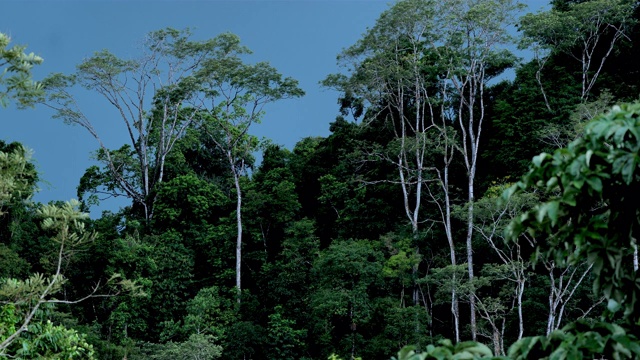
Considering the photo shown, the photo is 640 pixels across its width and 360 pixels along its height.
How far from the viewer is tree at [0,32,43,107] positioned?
583 centimetres

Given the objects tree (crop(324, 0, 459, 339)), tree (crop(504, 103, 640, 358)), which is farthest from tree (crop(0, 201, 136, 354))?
tree (crop(324, 0, 459, 339))

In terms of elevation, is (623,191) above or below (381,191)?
below

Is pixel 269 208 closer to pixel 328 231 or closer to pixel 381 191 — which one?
pixel 328 231

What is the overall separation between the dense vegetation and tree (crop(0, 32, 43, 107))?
254 inches

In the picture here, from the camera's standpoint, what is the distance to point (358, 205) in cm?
1828

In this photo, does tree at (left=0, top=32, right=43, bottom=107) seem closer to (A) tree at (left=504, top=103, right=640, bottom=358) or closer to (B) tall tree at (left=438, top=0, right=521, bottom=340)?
(A) tree at (left=504, top=103, right=640, bottom=358)

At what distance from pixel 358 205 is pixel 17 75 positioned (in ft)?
42.5

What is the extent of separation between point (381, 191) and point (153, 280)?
21.9ft

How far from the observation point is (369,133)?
1981cm

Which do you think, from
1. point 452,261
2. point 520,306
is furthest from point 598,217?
point 452,261

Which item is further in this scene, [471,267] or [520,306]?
[471,267]

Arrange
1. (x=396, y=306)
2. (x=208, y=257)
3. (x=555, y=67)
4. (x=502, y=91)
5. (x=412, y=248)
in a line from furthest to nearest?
(x=208, y=257)
(x=502, y=91)
(x=555, y=67)
(x=412, y=248)
(x=396, y=306)

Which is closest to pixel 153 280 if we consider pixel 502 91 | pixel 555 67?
pixel 502 91

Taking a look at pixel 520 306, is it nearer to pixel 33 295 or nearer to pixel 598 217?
pixel 33 295
